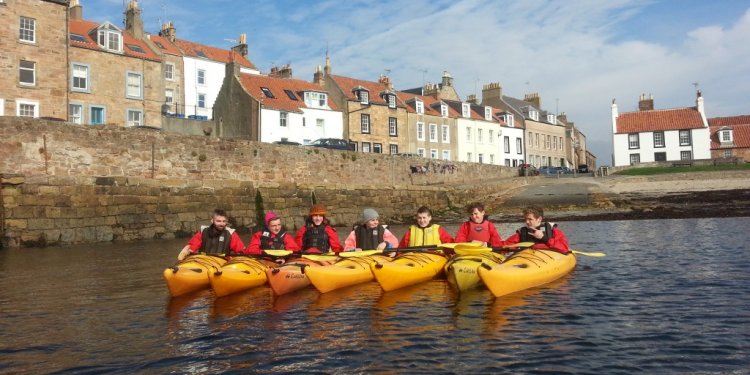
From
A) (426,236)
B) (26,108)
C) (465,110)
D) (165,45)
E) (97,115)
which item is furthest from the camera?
(465,110)

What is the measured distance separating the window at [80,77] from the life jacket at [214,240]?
2596 cm

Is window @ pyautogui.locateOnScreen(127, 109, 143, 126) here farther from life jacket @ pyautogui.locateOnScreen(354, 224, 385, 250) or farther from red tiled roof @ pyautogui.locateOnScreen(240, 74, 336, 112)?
life jacket @ pyautogui.locateOnScreen(354, 224, 385, 250)

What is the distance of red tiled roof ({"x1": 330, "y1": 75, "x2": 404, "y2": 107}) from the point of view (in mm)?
43156

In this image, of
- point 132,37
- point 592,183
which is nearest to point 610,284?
point 592,183

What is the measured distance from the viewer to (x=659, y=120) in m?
50.7

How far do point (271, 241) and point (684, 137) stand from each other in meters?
47.8

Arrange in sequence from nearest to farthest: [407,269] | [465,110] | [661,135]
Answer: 1. [407,269]
2. [661,135]
3. [465,110]

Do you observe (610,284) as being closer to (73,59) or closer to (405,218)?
(405,218)

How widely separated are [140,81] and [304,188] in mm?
13962

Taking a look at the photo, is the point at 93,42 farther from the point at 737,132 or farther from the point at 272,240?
the point at 737,132

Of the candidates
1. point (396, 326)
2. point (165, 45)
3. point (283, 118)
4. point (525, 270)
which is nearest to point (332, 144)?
point (283, 118)

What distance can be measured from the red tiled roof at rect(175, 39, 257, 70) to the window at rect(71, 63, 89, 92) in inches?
460

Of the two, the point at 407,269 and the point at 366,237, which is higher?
the point at 366,237

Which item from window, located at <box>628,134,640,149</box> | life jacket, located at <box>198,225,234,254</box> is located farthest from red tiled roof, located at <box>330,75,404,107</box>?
life jacket, located at <box>198,225,234,254</box>
